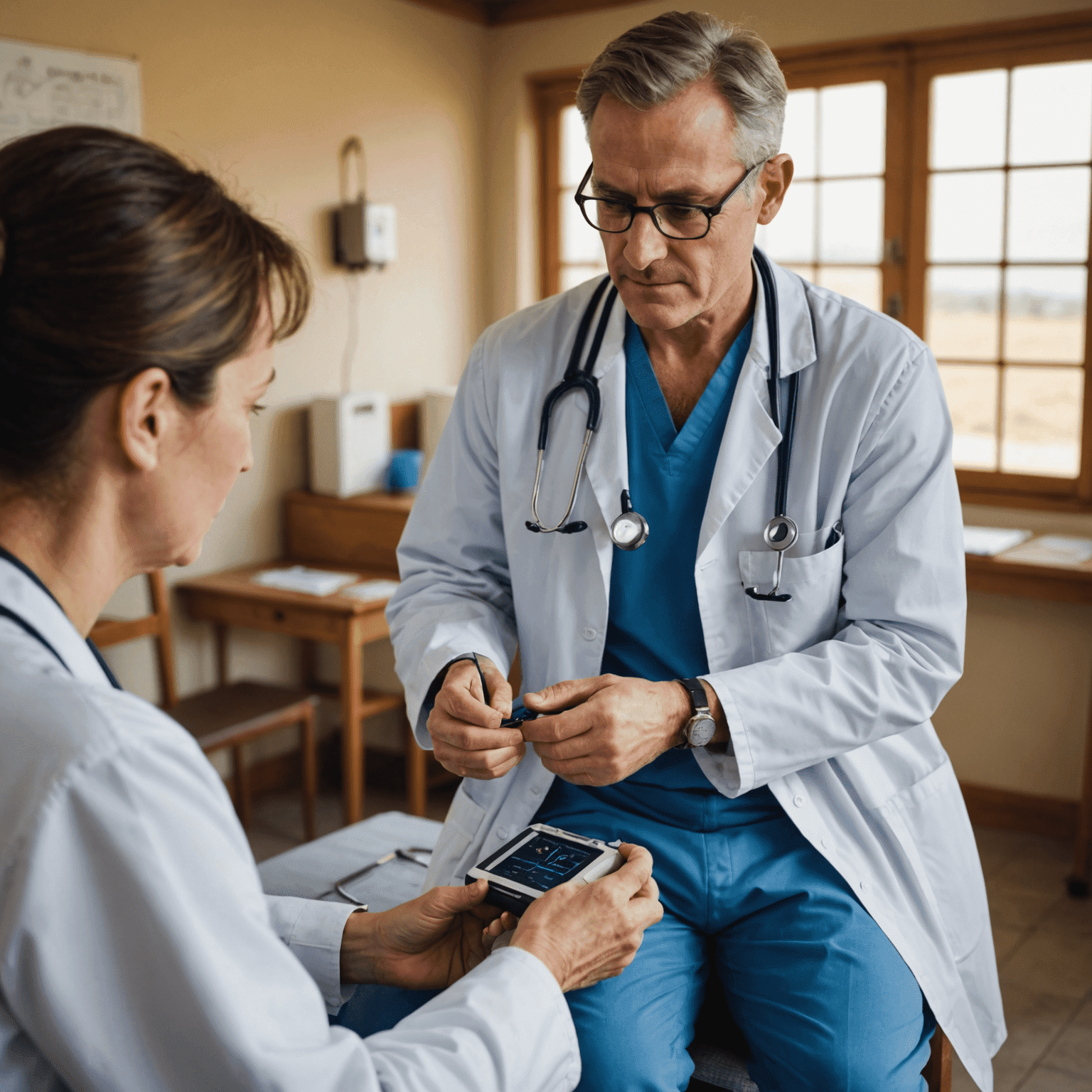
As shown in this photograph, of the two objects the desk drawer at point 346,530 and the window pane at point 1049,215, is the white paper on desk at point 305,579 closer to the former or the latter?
the desk drawer at point 346,530

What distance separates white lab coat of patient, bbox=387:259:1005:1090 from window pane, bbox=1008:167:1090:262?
2062 millimetres

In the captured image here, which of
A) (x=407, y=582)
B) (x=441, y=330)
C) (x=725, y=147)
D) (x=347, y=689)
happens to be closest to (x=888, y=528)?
(x=725, y=147)

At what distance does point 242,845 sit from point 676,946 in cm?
65

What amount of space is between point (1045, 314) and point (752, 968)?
2.57 metres

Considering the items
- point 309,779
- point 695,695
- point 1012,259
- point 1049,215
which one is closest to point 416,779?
point 309,779

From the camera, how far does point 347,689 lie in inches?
120

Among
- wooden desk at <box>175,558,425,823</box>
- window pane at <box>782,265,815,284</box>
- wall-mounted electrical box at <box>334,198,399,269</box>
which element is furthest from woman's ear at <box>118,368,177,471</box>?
window pane at <box>782,265,815,284</box>

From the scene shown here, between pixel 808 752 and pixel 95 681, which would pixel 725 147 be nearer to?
pixel 808 752

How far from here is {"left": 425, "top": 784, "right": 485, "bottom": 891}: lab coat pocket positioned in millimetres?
1431

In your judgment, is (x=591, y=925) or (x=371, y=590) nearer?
(x=591, y=925)

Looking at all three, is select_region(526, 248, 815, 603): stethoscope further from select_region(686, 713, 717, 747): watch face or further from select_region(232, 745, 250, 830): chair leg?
select_region(232, 745, 250, 830): chair leg

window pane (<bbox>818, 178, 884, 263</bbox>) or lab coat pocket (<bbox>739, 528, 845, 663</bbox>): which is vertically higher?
window pane (<bbox>818, 178, 884, 263</bbox>)

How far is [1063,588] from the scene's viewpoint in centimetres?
287

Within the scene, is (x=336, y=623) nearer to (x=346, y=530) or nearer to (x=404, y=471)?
(x=346, y=530)
